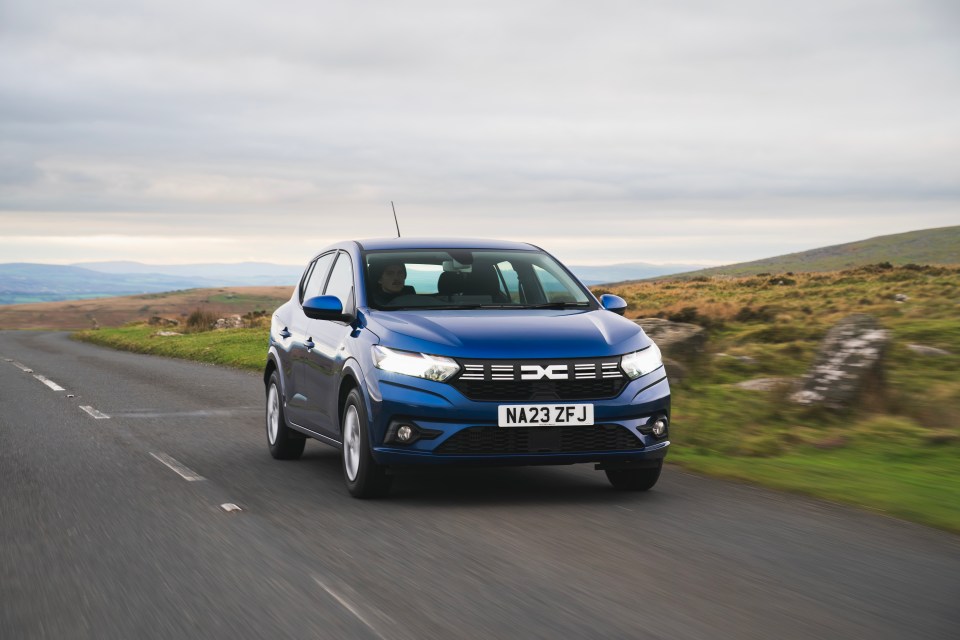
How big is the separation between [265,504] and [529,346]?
2.07 meters

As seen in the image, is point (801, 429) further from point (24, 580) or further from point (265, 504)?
point (24, 580)

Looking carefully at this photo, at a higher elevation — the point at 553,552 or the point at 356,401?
the point at 356,401

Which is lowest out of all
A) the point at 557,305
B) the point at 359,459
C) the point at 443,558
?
the point at 443,558

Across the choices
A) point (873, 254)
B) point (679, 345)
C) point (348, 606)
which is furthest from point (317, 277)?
point (873, 254)

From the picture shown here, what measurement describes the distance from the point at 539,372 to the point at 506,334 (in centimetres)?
35

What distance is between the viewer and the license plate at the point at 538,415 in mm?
7309

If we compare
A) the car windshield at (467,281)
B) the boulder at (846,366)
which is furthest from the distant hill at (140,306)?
the car windshield at (467,281)

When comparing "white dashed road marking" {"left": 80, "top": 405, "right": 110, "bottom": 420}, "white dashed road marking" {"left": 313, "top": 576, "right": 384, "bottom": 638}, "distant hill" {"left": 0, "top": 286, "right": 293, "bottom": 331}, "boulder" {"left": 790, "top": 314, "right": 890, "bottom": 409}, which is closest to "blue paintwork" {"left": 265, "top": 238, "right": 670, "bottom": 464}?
"white dashed road marking" {"left": 313, "top": 576, "right": 384, "bottom": 638}

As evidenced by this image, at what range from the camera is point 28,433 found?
1239 cm

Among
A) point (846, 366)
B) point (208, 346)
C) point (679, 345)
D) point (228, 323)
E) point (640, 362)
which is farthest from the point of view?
point (228, 323)

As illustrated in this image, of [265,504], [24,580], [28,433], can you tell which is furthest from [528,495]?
[28,433]

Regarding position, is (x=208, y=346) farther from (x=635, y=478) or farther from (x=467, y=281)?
(x=635, y=478)

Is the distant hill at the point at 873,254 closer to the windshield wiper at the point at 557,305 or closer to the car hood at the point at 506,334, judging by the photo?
the windshield wiper at the point at 557,305

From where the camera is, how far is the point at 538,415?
7.32 meters
